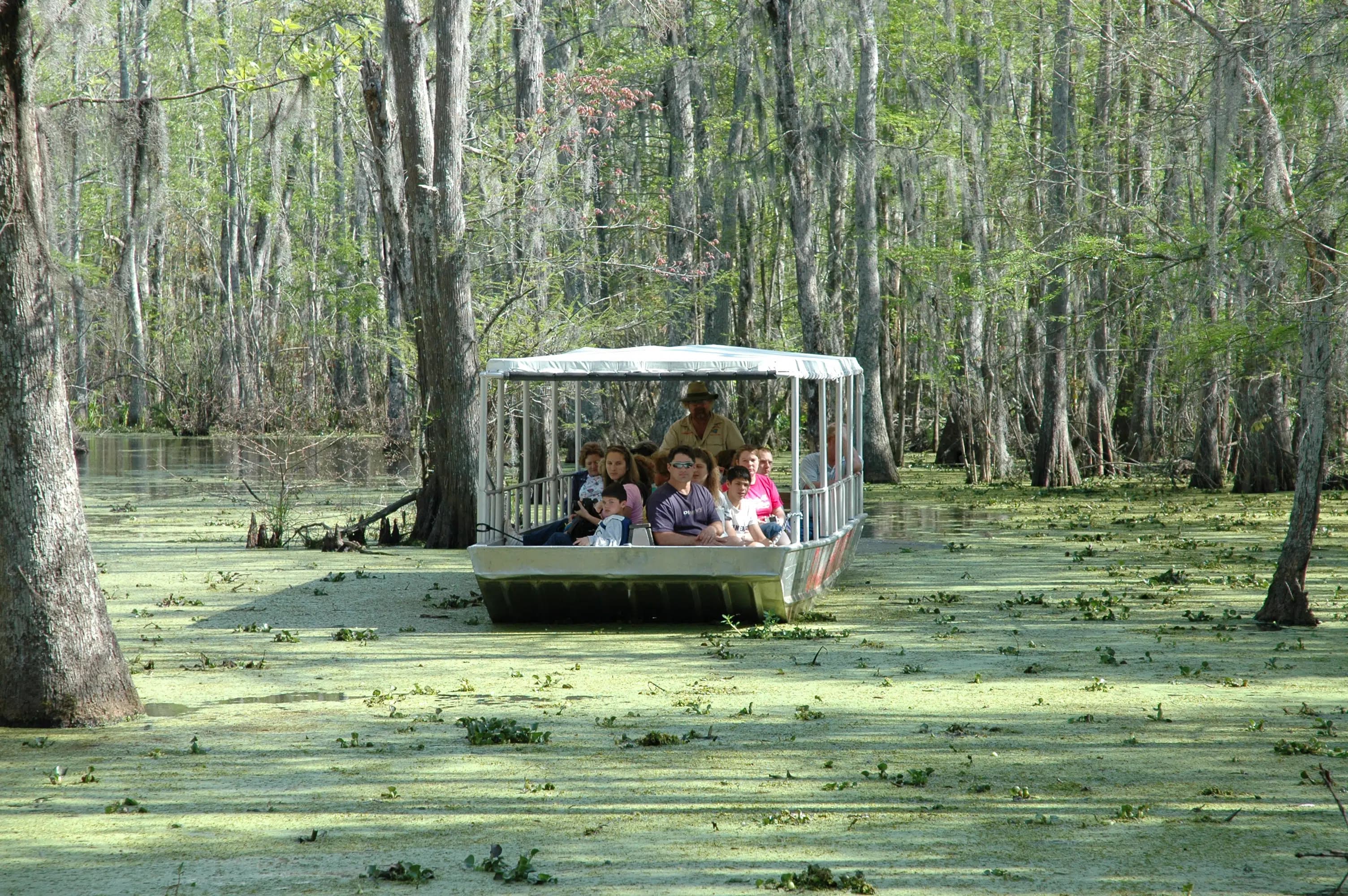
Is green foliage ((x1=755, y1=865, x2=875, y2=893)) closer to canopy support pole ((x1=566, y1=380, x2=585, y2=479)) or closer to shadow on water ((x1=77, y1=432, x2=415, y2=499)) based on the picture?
canopy support pole ((x1=566, y1=380, x2=585, y2=479))

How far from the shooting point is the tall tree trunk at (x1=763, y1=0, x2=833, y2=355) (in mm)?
22344

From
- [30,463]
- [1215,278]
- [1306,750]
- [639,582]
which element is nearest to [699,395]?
[639,582]

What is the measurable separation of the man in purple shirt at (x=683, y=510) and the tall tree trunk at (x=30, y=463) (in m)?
4.35

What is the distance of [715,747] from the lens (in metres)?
6.89

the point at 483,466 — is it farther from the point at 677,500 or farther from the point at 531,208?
the point at 531,208

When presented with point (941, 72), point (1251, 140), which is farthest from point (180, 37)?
point (1251, 140)

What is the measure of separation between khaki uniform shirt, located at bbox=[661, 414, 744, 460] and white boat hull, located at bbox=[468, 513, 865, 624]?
6.45ft

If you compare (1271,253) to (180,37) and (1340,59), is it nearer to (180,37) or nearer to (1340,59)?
(1340,59)

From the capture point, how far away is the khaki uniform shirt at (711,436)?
12.7 m

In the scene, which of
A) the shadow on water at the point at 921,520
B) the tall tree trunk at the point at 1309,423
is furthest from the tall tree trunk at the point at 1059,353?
the tall tree trunk at the point at 1309,423

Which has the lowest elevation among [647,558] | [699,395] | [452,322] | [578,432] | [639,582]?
[639,582]

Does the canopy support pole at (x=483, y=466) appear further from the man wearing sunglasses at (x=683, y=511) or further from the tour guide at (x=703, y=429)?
the tour guide at (x=703, y=429)

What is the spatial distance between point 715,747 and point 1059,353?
18.7 meters

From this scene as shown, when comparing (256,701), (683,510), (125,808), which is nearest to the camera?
(125,808)
